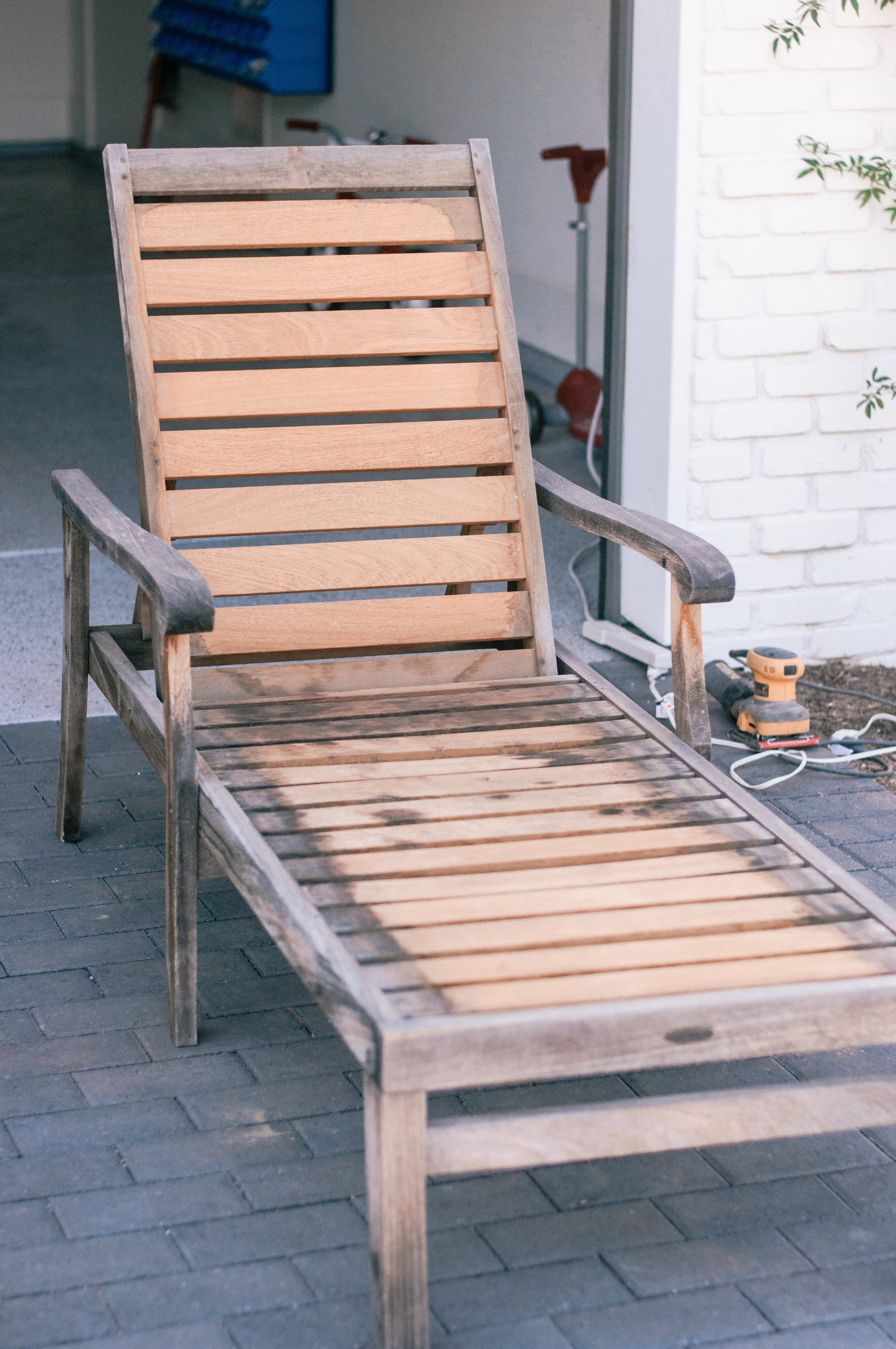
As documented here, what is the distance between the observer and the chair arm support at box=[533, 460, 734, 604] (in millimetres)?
2178

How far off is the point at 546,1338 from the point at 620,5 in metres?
2.71

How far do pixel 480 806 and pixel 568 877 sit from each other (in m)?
0.21

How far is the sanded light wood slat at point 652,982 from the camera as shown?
5.23ft

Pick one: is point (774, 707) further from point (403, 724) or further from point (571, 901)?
point (571, 901)

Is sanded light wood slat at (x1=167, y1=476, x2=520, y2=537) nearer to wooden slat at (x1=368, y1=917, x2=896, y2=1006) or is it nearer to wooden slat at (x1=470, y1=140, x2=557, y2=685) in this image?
wooden slat at (x1=470, y1=140, x2=557, y2=685)

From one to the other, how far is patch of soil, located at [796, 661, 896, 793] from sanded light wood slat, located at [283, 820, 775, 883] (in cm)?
121

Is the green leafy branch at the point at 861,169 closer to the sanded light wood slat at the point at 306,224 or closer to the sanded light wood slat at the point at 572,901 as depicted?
the sanded light wood slat at the point at 306,224

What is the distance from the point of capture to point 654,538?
2275 mm

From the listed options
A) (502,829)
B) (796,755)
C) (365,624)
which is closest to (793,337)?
(796,755)

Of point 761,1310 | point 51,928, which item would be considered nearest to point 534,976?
point 761,1310

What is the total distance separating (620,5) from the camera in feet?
11.0

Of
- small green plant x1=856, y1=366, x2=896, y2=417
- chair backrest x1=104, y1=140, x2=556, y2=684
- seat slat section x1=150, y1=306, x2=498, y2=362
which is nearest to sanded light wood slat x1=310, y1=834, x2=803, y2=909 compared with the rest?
chair backrest x1=104, y1=140, x2=556, y2=684

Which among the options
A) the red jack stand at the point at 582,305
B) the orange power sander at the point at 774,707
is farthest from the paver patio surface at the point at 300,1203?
the red jack stand at the point at 582,305

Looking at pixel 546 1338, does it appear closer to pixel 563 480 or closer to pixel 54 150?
pixel 563 480
